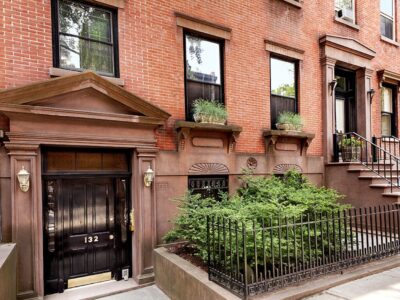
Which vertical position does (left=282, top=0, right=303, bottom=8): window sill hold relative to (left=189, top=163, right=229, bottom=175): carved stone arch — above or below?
above

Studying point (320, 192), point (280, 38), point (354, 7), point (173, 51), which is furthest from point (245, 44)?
point (354, 7)

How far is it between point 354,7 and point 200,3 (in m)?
6.67

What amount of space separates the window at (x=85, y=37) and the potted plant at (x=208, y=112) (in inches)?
76.9

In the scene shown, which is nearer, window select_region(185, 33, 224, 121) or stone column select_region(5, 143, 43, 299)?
stone column select_region(5, 143, 43, 299)

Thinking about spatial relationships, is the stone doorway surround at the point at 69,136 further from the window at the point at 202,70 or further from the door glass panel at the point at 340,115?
the door glass panel at the point at 340,115

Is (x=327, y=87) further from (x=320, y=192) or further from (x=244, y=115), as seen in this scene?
(x=320, y=192)

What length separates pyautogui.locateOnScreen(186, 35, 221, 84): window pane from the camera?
24.7 ft

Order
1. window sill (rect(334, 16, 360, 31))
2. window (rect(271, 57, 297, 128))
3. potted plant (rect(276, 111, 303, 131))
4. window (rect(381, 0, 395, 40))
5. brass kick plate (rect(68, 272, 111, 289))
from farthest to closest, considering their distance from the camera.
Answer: window (rect(381, 0, 395, 40)) < window sill (rect(334, 16, 360, 31)) < window (rect(271, 57, 297, 128)) < potted plant (rect(276, 111, 303, 131)) < brass kick plate (rect(68, 272, 111, 289))

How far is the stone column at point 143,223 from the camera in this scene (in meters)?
6.24

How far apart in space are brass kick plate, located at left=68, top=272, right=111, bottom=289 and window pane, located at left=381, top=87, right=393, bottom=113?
11.6 meters

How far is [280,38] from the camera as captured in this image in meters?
8.91

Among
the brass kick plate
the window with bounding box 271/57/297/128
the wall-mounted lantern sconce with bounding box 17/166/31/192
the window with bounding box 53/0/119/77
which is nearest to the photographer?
the wall-mounted lantern sconce with bounding box 17/166/31/192

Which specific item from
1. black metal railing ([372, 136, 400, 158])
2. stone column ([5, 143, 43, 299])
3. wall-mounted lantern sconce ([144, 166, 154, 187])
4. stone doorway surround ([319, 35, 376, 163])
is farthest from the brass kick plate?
black metal railing ([372, 136, 400, 158])

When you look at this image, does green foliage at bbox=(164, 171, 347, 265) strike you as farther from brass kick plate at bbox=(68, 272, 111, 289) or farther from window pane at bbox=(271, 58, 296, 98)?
window pane at bbox=(271, 58, 296, 98)
